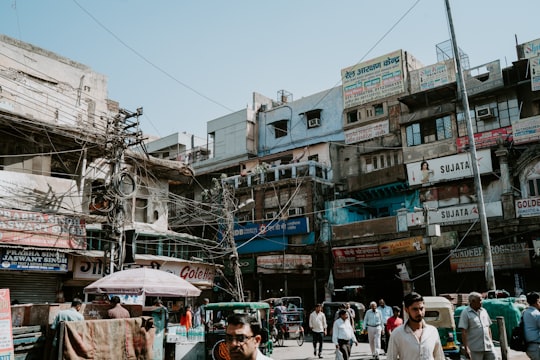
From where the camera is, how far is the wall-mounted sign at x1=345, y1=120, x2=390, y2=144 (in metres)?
34.3

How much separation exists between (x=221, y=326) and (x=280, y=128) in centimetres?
2911

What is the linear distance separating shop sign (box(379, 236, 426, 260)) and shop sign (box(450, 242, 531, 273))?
1.74m

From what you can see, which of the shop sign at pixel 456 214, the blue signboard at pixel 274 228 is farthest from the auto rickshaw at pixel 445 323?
the blue signboard at pixel 274 228

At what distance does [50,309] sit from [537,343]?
8755mm

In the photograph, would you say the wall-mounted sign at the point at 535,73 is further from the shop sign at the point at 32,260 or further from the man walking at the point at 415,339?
the man walking at the point at 415,339

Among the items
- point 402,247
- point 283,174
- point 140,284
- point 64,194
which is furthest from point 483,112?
point 64,194

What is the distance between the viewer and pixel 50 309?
387 inches

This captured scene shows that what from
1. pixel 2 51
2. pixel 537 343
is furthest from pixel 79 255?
pixel 537 343

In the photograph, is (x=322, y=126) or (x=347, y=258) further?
(x=322, y=126)

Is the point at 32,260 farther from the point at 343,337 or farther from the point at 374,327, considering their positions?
Answer: the point at 374,327

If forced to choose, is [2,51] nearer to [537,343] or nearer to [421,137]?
[421,137]

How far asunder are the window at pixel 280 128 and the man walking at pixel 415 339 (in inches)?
1423

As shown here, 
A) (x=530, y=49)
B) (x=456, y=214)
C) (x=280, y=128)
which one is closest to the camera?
(x=456, y=214)

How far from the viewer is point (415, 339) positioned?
5109mm
